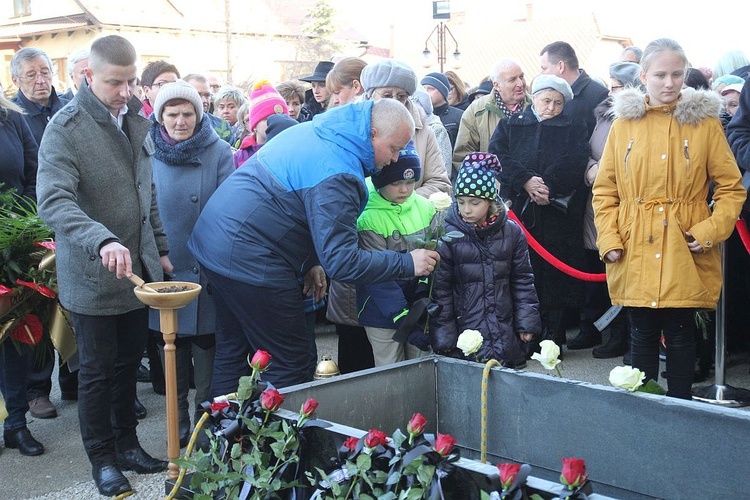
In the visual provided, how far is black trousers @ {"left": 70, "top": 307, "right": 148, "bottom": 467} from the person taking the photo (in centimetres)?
377

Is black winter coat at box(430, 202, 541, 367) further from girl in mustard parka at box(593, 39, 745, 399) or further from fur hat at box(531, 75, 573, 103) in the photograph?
fur hat at box(531, 75, 573, 103)

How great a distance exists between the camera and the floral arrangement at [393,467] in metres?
1.97

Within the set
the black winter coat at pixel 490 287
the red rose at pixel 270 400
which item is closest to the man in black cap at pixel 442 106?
the black winter coat at pixel 490 287

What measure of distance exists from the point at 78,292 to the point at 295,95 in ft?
11.7

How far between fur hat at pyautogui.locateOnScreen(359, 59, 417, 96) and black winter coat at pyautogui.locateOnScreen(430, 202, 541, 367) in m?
0.80

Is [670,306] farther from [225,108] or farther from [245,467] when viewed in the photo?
[225,108]

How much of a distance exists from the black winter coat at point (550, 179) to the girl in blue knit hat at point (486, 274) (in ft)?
4.68

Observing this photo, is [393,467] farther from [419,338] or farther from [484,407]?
[419,338]

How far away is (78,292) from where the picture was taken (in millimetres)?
3730

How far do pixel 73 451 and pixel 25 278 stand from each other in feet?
3.14

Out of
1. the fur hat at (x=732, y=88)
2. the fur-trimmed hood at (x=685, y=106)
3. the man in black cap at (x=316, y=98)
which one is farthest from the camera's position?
the man in black cap at (x=316, y=98)

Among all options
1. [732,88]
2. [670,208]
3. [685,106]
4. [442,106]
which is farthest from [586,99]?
[670,208]

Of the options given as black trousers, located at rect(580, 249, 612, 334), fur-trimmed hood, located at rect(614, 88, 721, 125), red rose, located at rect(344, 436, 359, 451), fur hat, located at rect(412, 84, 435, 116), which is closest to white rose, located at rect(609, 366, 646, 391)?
red rose, located at rect(344, 436, 359, 451)

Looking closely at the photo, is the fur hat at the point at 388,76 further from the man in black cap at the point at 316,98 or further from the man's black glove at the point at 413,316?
the man in black cap at the point at 316,98
